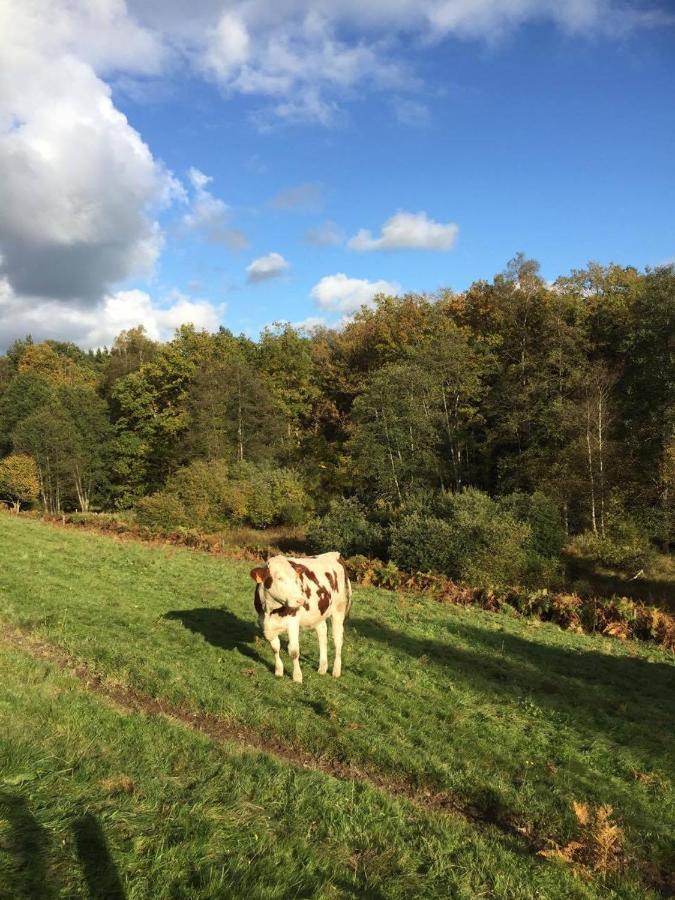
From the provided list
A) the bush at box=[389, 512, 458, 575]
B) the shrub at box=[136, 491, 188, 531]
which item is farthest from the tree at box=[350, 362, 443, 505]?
the shrub at box=[136, 491, 188, 531]

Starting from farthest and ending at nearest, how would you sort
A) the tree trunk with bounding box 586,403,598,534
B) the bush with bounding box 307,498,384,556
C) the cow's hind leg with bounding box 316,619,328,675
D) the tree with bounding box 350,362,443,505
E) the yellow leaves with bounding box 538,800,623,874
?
the tree with bounding box 350,362,443,505, the tree trunk with bounding box 586,403,598,534, the bush with bounding box 307,498,384,556, the cow's hind leg with bounding box 316,619,328,675, the yellow leaves with bounding box 538,800,623,874

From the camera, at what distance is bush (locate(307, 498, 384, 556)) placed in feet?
124

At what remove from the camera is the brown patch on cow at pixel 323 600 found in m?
11.2

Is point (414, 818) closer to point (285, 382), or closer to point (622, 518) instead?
point (622, 518)

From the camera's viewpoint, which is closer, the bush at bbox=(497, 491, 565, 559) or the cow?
the cow

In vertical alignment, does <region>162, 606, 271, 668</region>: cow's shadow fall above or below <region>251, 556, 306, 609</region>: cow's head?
below

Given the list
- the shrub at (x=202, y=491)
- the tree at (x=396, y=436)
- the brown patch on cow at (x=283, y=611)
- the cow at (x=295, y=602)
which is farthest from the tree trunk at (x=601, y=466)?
the brown patch on cow at (x=283, y=611)

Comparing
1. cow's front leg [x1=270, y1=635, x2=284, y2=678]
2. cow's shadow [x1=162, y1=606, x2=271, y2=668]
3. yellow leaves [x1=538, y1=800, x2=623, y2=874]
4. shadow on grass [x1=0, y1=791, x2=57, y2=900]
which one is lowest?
yellow leaves [x1=538, y1=800, x2=623, y2=874]

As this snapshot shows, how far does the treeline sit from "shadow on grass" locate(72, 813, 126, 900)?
1284 inches

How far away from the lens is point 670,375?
3897 cm

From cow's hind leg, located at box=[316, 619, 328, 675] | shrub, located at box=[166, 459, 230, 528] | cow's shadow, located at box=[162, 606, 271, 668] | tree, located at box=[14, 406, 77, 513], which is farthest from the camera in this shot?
tree, located at box=[14, 406, 77, 513]

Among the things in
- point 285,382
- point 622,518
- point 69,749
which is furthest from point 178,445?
point 69,749

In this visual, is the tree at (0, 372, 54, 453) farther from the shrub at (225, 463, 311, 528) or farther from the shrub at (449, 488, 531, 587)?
the shrub at (449, 488, 531, 587)

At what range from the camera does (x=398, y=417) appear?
4425 centimetres
